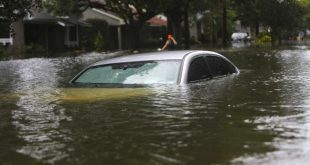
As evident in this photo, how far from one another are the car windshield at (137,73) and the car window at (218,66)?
108 centimetres

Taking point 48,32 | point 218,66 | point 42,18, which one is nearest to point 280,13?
point 48,32

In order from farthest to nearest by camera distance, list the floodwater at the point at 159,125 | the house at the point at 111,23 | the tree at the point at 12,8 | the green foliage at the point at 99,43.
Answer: the house at the point at 111,23, the green foliage at the point at 99,43, the tree at the point at 12,8, the floodwater at the point at 159,125

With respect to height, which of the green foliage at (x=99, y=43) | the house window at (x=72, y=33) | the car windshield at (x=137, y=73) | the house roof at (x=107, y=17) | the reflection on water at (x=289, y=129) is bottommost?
the reflection on water at (x=289, y=129)

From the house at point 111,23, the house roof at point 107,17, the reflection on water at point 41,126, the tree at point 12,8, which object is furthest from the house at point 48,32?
the reflection on water at point 41,126

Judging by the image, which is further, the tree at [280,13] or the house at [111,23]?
the tree at [280,13]

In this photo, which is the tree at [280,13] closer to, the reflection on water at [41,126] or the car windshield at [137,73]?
the car windshield at [137,73]

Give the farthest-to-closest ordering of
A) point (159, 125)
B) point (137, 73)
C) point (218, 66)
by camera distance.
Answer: point (218, 66) < point (137, 73) < point (159, 125)

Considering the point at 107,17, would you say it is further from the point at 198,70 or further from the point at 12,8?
the point at 198,70

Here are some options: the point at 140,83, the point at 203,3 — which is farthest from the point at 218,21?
the point at 140,83

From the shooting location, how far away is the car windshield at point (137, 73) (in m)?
10.1

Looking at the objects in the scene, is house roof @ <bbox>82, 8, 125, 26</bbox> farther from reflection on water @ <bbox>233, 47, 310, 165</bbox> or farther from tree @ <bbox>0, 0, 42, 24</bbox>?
reflection on water @ <bbox>233, 47, 310, 165</bbox>

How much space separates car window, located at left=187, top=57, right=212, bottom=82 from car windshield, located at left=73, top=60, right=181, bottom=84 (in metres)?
0.30

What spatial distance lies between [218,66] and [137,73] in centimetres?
201

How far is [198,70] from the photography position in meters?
10.7
